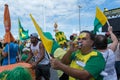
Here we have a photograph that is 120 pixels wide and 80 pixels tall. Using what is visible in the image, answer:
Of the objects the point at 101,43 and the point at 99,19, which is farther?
the point at 99,19

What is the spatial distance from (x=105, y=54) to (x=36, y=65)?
3.40m

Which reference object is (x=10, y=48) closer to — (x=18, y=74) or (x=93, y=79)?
(x=93, y=79)

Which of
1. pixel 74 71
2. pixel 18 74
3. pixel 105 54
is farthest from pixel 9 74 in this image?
pixel 105 54

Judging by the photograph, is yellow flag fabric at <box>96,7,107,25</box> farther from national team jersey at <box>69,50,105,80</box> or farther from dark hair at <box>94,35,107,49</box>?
national team jersey at <box>69,50,105,80</box>

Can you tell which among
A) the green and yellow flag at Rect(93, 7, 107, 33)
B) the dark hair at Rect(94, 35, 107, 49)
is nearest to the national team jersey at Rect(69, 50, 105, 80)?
the dark hair at Rect(94, 35, 107, 49)

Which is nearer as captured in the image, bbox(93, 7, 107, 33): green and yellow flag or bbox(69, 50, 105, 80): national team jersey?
bbox(69, 50, 105, 80): national team jersey

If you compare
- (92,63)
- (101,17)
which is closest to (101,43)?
(92,63)

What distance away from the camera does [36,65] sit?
8516 millimetres

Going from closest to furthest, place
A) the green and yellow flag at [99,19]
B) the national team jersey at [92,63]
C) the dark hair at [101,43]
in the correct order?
the national team jersey at [92,63] < the dark hair at [101,43] < the green and yellow flag at [99,19]

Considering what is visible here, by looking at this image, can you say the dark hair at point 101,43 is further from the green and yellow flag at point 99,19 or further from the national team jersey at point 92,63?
the green and yellow flag at point 99,19

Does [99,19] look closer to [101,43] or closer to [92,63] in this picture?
[101,43]

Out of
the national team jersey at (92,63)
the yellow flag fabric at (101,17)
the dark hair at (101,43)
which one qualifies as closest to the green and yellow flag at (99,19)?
the yellow flag fabric at (101,17)

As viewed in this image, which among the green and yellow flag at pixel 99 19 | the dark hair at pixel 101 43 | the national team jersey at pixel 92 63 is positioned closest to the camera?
the national team jersey at pixel 92 63

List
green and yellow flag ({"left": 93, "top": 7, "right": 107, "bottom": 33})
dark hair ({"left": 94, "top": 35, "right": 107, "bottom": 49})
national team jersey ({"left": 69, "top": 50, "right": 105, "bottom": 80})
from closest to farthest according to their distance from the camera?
national team jersey ({"left": 69, "top": 50, "right": 105, "bottom": 80}) → dark hair ({"left": 94, "top": 35, "right": 107, "bottom": 49}) → green and yellow flag ({"left": 93, "top": 7, "right": 107, "bottom": 33})
